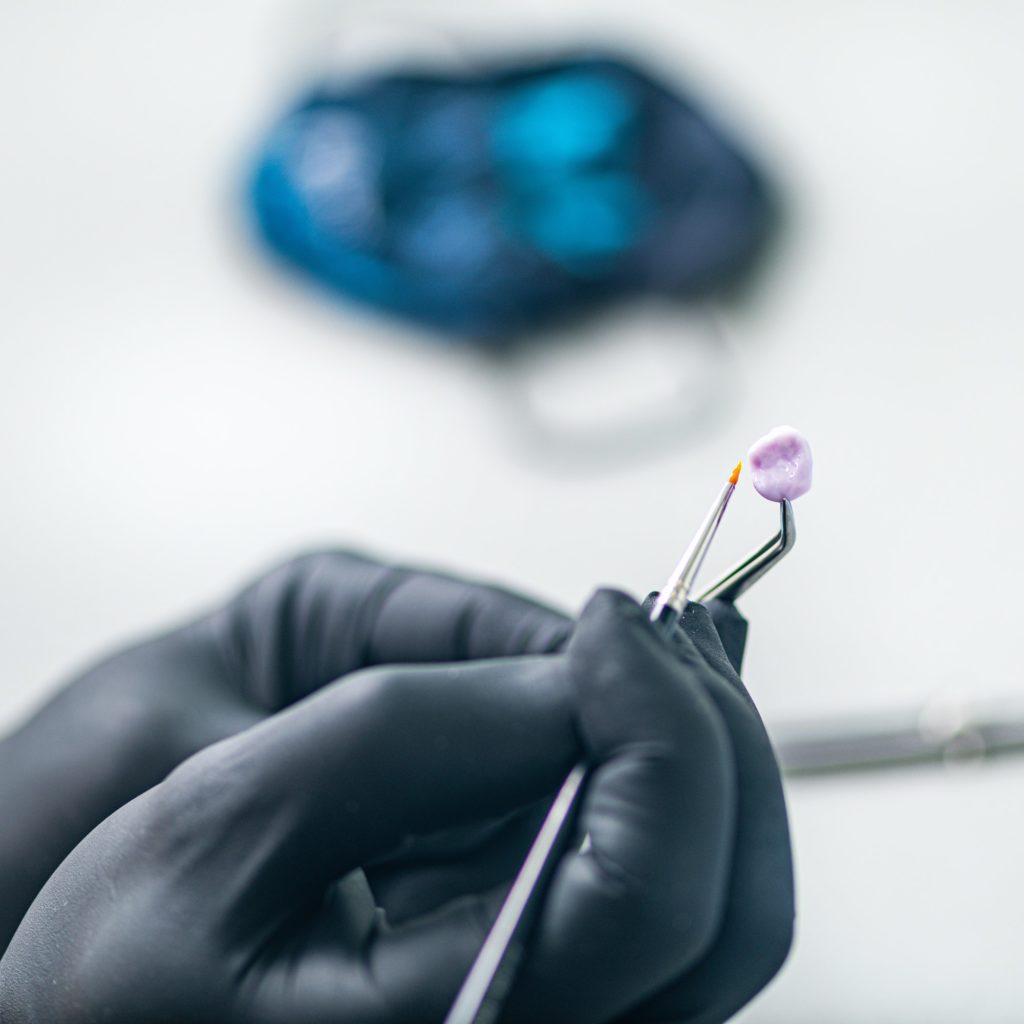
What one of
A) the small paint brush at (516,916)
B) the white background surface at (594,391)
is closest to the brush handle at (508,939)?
the small paint brush at (516,916)

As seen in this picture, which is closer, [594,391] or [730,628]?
[730,628]

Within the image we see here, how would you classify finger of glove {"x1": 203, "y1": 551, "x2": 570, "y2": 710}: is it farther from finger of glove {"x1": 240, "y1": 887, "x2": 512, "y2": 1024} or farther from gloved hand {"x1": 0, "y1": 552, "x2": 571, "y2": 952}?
finger of glove {"x1": 240, "y1": 887, "x2": 512, "y2": 1024}

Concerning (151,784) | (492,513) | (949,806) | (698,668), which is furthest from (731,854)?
(492,513)

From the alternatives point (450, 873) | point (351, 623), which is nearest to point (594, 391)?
point (351, 623)

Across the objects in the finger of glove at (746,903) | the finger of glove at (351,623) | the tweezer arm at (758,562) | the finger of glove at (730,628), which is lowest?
the finger of glove at (746,903)

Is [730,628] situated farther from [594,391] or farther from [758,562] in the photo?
[594,391]

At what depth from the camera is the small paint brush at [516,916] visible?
19cm

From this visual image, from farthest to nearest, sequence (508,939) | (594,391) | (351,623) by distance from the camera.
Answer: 1. (594,391)
2. (351,623)
3. (508,939)

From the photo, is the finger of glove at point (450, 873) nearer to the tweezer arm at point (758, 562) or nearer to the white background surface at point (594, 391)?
the tweezer arm at point (758, 562)

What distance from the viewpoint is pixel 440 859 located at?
0.75ft

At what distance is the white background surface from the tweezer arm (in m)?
0.32

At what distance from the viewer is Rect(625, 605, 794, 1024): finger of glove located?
21cm

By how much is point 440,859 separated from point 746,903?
0.06 metres

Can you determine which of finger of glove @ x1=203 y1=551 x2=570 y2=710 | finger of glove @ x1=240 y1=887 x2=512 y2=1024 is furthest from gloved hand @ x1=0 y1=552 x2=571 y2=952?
finger of glove @ x1=240 y1=887 x2=512 y2=1024
